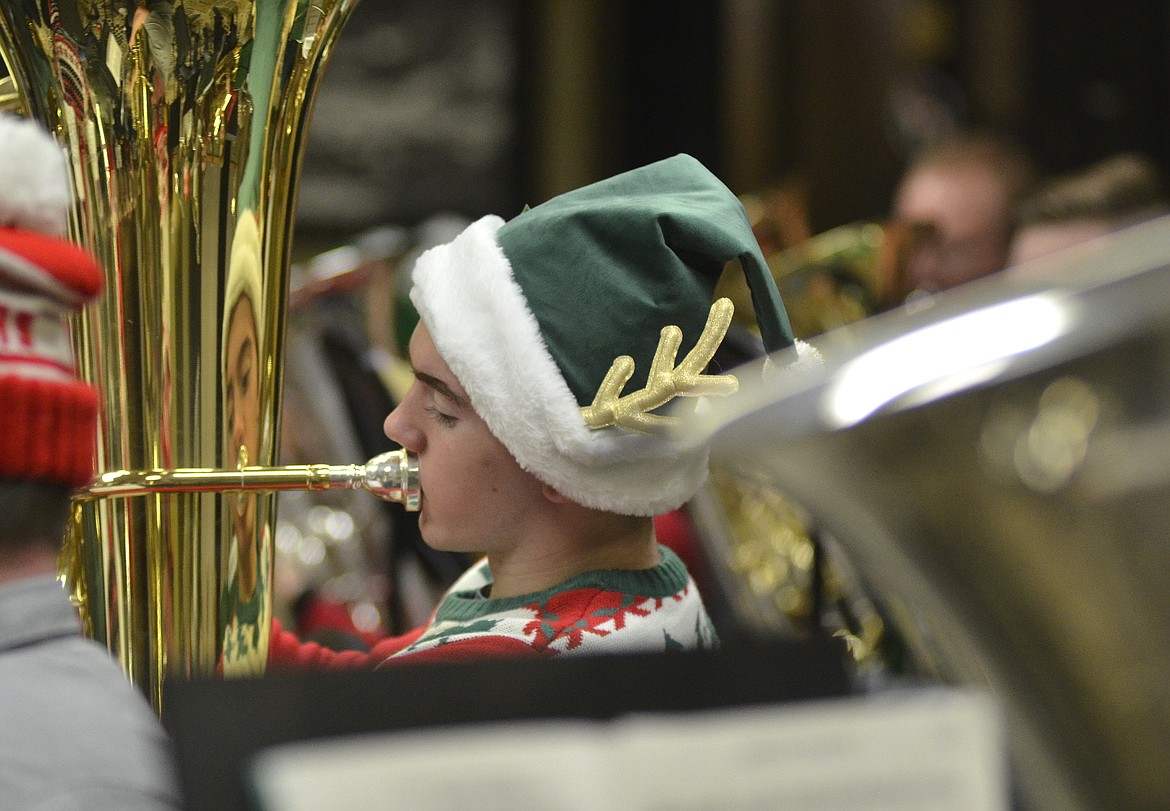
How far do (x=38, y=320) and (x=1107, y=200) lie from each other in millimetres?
1480

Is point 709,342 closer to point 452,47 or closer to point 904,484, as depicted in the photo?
point 904,484

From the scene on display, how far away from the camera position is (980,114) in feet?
8.63

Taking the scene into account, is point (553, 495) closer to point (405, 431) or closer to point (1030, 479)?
point (405, 431)

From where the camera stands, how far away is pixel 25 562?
580 mm

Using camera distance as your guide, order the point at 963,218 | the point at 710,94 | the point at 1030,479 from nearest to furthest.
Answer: the point at 1030,479
the point at 963,218
the point at 710,94

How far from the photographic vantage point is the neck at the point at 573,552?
0.84 metres

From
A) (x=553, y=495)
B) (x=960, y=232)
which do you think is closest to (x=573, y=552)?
(x=553, y=495)

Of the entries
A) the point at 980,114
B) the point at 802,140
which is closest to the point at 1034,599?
the point at 980,114

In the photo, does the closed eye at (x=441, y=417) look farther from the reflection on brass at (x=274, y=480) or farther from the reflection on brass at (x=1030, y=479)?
the reflection on brass at (x=1030, y=479)

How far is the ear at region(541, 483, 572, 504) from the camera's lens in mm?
833

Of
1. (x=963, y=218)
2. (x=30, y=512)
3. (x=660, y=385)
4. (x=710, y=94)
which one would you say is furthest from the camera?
(x=710, y=94)

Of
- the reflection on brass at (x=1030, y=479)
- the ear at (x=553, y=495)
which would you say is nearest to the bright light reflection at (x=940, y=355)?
the reflection on brass at (x=1030, y=479)

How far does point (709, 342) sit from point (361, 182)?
A: 3.10 m

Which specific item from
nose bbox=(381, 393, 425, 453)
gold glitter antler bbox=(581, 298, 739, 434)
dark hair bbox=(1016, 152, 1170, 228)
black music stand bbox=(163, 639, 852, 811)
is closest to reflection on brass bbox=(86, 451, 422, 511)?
nose bbox=(381, 393, 425, 453)
